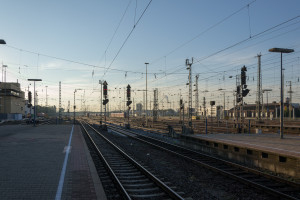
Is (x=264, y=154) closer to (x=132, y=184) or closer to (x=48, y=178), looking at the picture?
(x=132, y=184)

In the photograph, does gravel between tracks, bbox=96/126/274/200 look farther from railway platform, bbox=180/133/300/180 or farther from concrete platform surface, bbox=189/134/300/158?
concrete platform surface, bbox=189/134/300/158

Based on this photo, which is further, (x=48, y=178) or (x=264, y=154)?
(x=264, y=154)

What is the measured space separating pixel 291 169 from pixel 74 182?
29.7 feet

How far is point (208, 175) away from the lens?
11164 millimetres

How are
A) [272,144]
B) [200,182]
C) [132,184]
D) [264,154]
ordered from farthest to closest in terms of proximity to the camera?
[272,144] → [264,154] → [200,182] → [132,184]

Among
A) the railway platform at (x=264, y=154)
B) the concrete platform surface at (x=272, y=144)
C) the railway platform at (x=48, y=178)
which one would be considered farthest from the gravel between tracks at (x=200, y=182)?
the concrete platform surface at (x=272, y=144)

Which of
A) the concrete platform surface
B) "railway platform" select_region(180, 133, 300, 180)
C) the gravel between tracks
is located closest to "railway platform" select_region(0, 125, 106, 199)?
the gravel between tracks

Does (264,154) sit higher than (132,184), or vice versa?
(264,154)

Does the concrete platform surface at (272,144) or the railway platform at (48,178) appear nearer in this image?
the railway platform at (48,178)

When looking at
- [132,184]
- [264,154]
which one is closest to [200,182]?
[132,184]

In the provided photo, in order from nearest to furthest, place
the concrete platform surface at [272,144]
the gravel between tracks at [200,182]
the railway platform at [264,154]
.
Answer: the gravel between tracks at [200,182], the railway platform at [264,154], the concrete platform surface at [272,144]

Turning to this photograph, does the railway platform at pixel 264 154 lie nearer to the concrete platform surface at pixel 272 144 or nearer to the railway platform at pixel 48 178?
the concrete platform surface at pixel 272 144

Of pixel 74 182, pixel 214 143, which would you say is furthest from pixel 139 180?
pixel 214 143

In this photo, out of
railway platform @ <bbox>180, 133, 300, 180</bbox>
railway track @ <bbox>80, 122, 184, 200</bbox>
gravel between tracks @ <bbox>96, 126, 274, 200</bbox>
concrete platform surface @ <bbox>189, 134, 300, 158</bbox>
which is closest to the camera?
railway track @ <bbox>80, 122, 184, 200</bbox>
